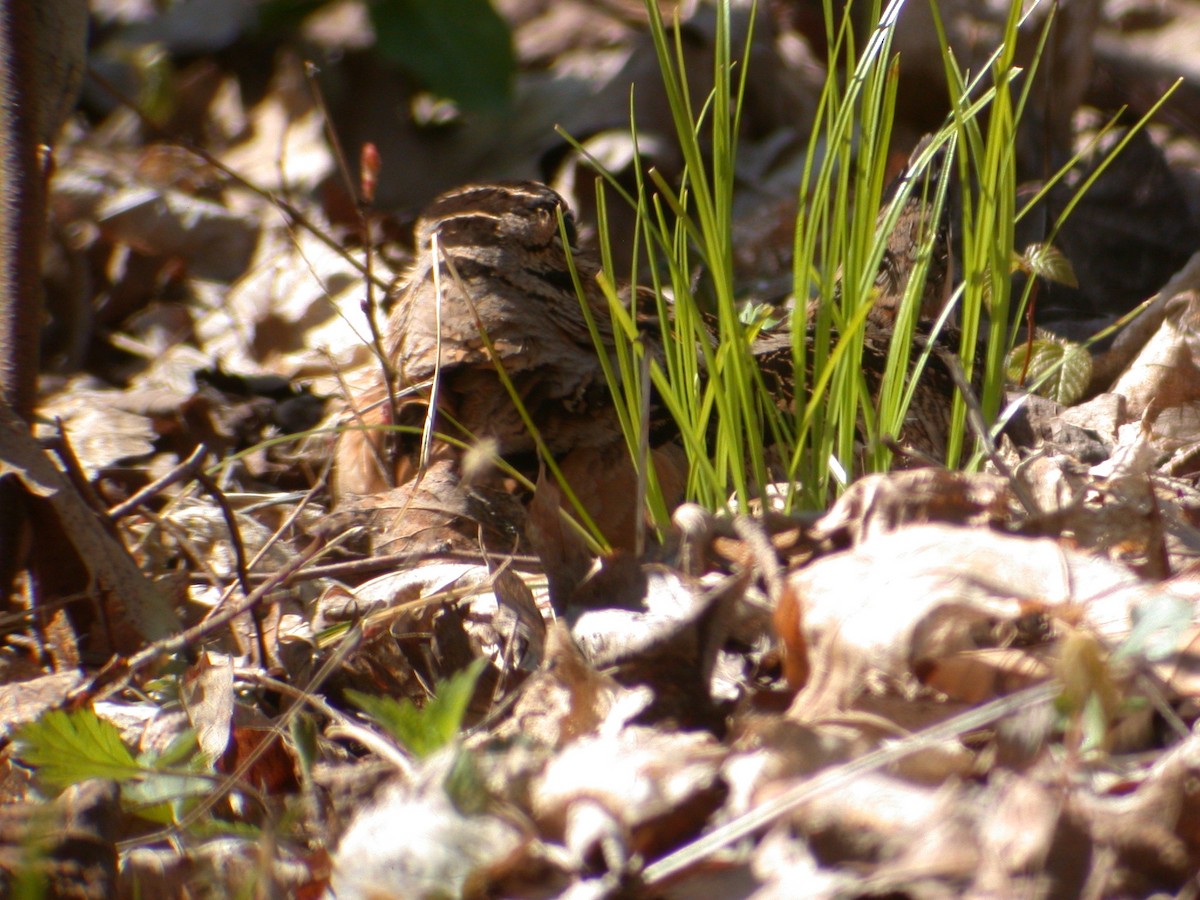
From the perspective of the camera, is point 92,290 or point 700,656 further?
point 92,290

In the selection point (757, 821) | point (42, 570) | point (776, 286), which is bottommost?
point (776, 286)

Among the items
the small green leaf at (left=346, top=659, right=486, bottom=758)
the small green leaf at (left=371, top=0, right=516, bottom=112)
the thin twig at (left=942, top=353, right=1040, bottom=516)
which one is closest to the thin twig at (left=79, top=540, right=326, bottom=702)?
the small green leaf at (left=346, top=659, right=486, bottom=758)

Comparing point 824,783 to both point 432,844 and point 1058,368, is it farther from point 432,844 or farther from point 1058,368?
point 1058,368

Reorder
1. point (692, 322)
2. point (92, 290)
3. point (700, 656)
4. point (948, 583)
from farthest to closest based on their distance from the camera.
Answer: point (92, 290) < point (692, 322) < point (700, 656) < point (948, 583)

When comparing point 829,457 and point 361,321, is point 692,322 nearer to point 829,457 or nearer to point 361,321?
point 829,457

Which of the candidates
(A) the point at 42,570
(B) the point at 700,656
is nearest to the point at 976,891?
(B) the point at 700,656

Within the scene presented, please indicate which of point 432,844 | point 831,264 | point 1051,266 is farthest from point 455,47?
point 432,844

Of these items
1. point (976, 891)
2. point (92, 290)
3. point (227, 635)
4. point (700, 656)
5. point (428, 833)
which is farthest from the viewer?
point (92, 290)
